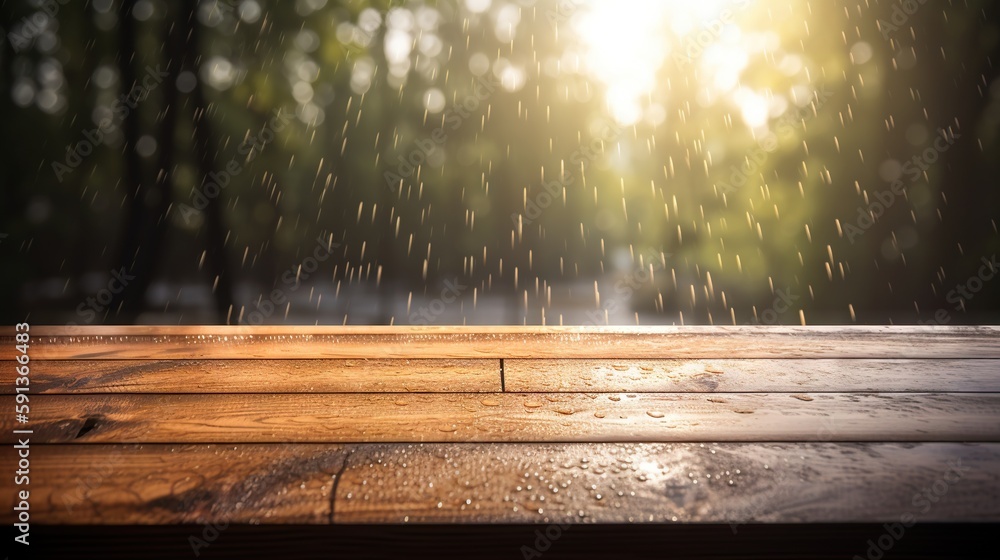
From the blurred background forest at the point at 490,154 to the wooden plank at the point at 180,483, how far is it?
16.2 feet

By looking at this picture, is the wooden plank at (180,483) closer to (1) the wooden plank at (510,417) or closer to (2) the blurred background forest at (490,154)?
(1) the wooden plank at (510,417)

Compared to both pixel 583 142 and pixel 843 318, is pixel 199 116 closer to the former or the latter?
pixel 583 142

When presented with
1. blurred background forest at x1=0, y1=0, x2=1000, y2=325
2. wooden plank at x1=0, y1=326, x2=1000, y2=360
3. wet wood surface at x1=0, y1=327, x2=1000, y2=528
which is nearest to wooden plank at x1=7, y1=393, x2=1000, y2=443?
wet wood surface at x1=0, y1=327, x2=1000, y2=528

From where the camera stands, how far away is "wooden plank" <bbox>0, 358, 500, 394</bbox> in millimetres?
1080

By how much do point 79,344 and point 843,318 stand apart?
8.00 meters

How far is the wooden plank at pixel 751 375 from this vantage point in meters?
1.10

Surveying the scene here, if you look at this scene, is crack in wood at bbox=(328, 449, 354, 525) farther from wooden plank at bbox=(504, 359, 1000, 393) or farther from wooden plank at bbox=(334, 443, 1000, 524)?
wooden plank at bbox=(504, 359, 1000, 393)

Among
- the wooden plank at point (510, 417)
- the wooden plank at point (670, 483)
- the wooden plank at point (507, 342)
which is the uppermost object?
the wooden plank at point (507, 342)

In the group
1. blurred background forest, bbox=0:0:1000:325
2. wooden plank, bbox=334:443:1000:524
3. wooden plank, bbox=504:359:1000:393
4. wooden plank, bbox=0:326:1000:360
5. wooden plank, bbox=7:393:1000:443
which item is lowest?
wooden plank, bbox=334:443:1000:524

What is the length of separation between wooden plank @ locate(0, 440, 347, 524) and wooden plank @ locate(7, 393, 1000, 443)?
5 cm

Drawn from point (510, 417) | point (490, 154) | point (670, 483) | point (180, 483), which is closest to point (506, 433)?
point (510, 417)

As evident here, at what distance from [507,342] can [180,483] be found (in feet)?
3.28

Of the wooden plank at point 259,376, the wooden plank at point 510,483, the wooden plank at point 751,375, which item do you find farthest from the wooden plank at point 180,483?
the wooden plank at point 751,375

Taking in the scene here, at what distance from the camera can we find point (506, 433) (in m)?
0.86
